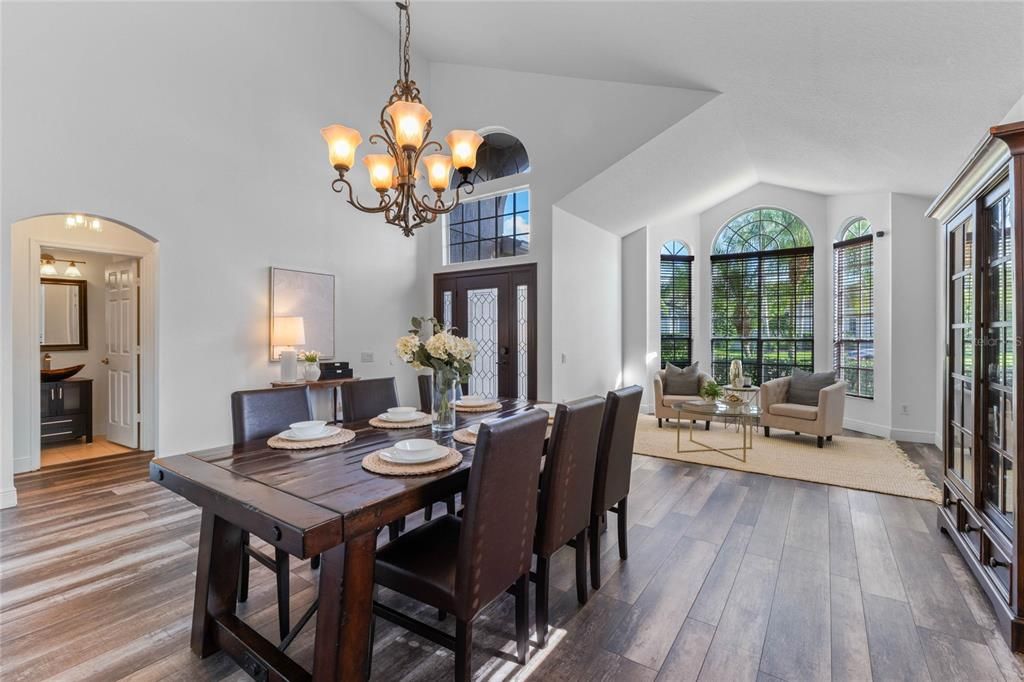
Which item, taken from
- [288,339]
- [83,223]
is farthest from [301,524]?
[83,223]

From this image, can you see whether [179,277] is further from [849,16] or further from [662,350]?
[662,350]

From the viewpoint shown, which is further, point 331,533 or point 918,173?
point 918,173

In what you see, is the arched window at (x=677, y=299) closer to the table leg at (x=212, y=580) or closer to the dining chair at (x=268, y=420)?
the dining chair at (x=268, y=420)

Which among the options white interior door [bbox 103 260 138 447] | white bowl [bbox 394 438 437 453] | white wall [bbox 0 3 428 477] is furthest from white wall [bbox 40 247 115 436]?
white bowl [bbox 394 438 437 453]

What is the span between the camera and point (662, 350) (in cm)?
739

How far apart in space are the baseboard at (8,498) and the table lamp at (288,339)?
1.98 metres

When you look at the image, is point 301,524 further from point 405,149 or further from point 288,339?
point 288,339

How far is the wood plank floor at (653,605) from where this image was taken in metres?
1.74

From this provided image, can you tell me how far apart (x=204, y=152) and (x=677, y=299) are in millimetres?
6382

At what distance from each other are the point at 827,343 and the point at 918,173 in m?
Result: 2.62

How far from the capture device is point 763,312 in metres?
6.90

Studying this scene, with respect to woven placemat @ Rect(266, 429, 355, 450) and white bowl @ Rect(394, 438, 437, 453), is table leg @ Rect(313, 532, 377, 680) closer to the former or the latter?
white bowl @ Rect(394, 438, 437, 453)

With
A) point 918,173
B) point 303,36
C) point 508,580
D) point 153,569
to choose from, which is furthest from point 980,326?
point 303,36

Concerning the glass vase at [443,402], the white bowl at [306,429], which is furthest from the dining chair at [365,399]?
the glass vase at [443,402]
